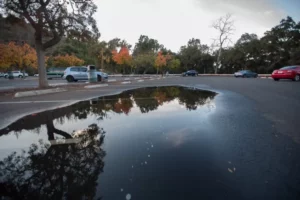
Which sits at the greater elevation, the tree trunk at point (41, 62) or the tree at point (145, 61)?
the tree at point (145, 61)

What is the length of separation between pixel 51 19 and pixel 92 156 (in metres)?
15.8

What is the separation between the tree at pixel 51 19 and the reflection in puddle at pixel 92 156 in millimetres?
12141

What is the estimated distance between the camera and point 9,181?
2.81 metres

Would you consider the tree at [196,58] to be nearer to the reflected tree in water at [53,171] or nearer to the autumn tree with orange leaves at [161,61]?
the autumn tree with orange leaves at [161,61]

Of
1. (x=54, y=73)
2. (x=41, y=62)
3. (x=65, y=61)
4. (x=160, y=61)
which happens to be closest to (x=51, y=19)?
(x=41, y=62)

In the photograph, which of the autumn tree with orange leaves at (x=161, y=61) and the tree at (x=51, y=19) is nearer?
the tree at (x=51, y=19)

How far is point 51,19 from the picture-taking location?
16156 millimetres

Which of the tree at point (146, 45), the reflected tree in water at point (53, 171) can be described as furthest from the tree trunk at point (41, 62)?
the tree at point (146, 45)

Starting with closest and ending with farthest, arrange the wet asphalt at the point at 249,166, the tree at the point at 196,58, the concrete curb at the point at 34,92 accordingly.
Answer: the wet asphalt at the point at 249,166
the concrete curb at the point at 34,92
the tree at the point at 196,58

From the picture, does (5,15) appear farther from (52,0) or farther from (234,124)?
(234,124)

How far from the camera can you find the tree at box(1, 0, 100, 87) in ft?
50.6

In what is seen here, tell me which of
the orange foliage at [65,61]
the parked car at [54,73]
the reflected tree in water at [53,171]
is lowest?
the reflected tree in water at [53,171]

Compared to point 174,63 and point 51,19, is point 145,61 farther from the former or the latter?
point 51,19

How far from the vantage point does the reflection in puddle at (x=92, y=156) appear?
2.59 metres
